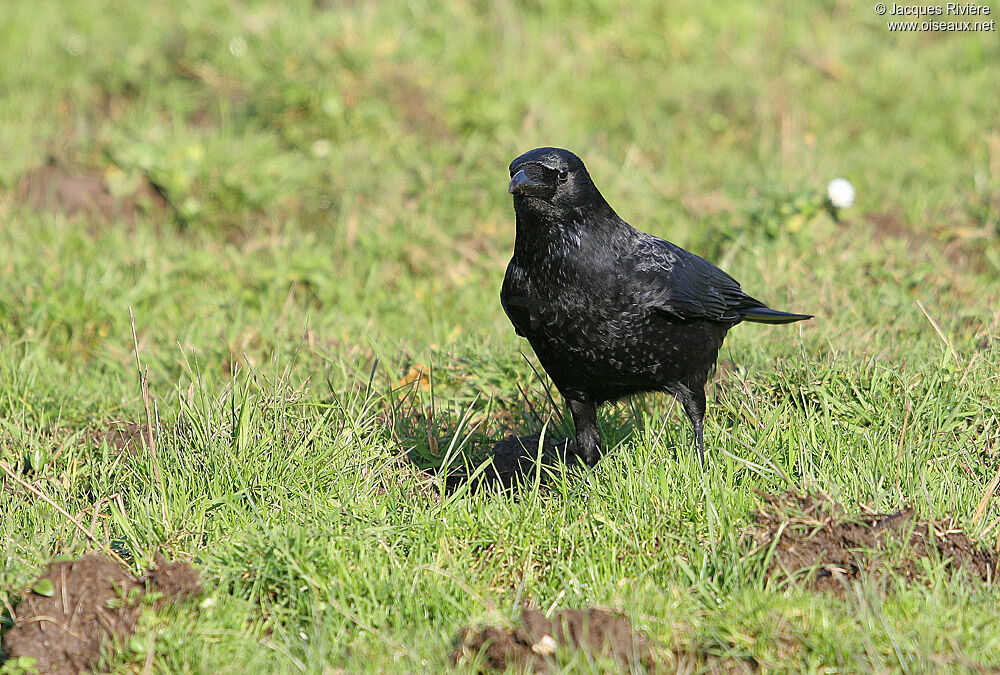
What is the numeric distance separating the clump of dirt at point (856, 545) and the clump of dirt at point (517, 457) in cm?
109

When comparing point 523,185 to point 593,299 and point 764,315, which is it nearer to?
point 593,299

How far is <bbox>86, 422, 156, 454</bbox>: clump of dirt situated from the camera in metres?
3.84

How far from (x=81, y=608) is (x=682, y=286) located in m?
2.25

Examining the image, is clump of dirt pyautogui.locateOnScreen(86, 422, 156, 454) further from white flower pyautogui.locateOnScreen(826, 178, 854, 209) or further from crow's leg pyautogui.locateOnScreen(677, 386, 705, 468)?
white flower pyautogui.locateOnScreen(826, 178, 854, 209)

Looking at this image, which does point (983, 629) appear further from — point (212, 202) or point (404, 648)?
point (212, 202)

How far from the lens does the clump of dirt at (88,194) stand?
6.19m

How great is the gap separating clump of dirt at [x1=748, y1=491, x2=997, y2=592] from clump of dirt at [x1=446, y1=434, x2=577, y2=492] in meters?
1.09

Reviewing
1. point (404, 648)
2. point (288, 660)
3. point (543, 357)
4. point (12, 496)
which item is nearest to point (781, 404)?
point (543, 357)

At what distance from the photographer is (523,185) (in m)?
3.46

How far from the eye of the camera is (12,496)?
138 inches

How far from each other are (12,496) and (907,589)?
2.90 meters

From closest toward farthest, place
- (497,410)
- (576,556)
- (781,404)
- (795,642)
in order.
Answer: (795,642) < (576,556) < (781,404) < (497,410)

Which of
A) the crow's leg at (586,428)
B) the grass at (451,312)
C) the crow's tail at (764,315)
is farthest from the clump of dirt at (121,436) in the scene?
the crow's tail at (764,315)

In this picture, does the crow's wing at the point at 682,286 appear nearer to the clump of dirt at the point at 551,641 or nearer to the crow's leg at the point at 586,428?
the crow's leg at the point at 586,428
